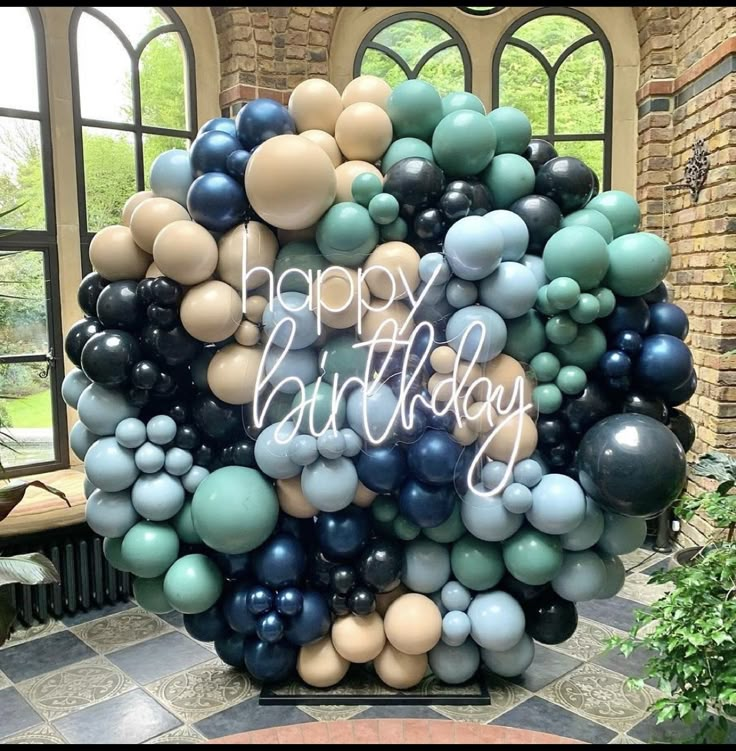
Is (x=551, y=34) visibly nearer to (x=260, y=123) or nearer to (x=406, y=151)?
(x=406, y=151)

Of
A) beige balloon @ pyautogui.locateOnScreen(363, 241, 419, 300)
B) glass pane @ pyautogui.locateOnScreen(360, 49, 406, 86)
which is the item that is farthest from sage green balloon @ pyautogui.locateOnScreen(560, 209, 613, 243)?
glass pane @ pyautogui.locateOnScreen(360, 49, 406, 86)

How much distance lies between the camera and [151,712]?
2.64 metres

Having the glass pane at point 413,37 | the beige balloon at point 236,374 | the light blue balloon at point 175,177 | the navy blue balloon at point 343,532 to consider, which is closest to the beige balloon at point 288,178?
the light blue balloon at point 175,177

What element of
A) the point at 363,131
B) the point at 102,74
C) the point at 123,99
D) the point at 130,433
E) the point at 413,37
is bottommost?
the point at 130,433

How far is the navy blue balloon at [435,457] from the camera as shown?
2.41 m

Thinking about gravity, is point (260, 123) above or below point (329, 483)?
above

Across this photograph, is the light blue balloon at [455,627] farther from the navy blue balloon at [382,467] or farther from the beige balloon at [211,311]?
the beige balloon at [211,311]

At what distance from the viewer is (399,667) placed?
265cm

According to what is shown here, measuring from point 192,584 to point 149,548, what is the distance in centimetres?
19

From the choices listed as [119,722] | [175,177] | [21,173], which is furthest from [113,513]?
[21,173]

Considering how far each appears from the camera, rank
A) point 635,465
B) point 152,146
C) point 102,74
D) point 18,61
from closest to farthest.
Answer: point 635,465 → point 18,61 → point 102,74 → point 152,146

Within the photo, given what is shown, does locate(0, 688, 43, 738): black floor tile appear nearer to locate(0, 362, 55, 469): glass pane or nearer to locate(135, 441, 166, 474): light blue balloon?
locate(135, 441, 166, 474): light blue balloon

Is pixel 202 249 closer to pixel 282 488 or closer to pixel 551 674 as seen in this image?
pixel 282 488

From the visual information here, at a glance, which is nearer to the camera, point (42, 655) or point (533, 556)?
point (533, 556)
